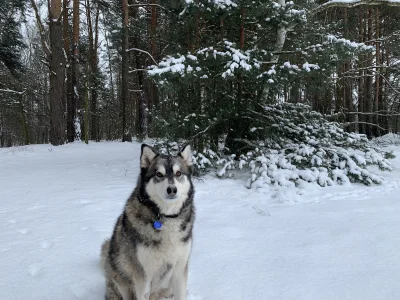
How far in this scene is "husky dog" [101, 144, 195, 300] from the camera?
2516 millimetres

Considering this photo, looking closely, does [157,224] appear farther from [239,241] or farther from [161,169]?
[239,241]

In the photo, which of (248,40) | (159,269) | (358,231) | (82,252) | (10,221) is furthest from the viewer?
(248,40)

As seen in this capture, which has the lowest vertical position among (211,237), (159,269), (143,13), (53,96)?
(211,237)

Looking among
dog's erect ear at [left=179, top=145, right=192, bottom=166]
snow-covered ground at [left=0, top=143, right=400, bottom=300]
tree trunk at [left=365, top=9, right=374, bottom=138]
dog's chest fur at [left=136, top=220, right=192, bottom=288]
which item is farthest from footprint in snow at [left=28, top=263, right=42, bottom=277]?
tree trunk at [left=365, top=9, right=374, bottom=138]

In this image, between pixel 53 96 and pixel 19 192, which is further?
pixel 53 96

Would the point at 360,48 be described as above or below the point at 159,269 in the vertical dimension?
above

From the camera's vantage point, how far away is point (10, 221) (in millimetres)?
4773

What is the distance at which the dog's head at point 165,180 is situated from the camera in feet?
8.56

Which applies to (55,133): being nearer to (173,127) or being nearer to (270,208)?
(173,127)

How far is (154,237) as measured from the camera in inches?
99.4

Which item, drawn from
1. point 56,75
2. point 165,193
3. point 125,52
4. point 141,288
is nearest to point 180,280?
point 141,288

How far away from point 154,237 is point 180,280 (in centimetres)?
45

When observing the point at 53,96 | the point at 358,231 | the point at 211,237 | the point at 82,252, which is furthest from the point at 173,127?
the point at 53,96

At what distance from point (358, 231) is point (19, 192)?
21.1ft
